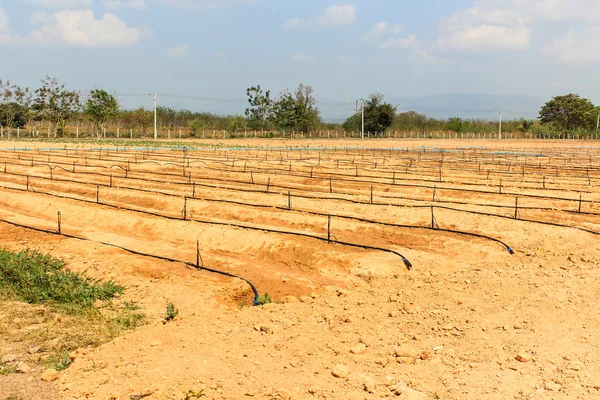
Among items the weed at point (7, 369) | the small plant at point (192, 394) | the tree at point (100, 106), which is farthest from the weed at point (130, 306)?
the tree at point (100, 106)

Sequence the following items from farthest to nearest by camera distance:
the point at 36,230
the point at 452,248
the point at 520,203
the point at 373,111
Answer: the point at 373,111, the point at 520,203, the point at 36,230, the point at 452,248

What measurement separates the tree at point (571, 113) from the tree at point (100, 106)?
56.8 meters

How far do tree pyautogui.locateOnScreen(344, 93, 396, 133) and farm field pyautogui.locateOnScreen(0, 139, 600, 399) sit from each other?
5107 centimetres

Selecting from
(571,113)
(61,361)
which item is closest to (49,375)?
(61,361)

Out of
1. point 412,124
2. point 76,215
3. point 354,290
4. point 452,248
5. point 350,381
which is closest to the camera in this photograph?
point 350,381

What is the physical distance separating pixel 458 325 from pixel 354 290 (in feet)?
5.72

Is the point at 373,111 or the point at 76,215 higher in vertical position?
the point at 373,111

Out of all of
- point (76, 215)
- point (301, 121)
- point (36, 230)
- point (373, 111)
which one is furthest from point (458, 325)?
point (373, 111)

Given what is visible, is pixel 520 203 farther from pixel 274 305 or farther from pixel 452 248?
pixel 274 305

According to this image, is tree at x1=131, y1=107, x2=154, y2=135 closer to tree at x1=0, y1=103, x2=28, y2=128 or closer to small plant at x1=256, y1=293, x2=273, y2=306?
tree at x1=0, y1=103, x2=28, y2=128

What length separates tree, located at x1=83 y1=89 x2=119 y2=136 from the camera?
50750mm

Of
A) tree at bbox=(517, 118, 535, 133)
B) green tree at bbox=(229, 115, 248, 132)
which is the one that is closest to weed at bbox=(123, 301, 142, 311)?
green tree at bbox=(229, 115, 248, 132)

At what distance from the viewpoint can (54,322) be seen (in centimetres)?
606

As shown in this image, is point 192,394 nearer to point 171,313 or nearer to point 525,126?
point 171,313
